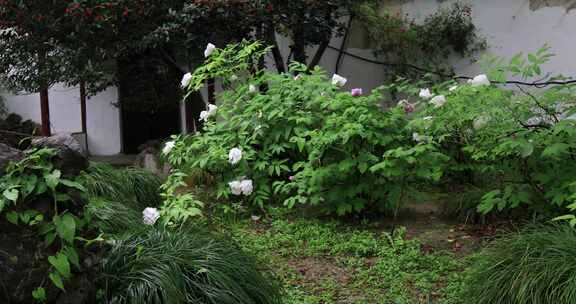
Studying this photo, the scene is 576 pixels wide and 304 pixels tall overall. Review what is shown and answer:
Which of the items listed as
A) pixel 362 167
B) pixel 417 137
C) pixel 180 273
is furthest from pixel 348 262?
pixel 180 273

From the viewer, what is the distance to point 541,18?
9.77m

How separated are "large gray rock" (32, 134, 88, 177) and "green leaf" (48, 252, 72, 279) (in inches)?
15.4

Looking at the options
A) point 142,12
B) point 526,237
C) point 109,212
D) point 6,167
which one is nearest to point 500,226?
point 526,237

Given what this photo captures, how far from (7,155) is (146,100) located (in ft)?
26.7

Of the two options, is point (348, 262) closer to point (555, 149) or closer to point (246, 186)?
point (246, 186)

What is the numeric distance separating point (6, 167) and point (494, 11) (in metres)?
8.93

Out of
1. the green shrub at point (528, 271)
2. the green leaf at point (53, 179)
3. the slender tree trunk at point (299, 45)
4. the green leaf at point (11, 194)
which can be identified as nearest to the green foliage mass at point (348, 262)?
the green shrub at point (528, 271)

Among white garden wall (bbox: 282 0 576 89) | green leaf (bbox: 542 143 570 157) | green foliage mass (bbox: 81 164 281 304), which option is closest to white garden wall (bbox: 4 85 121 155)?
white garden wall (bbox: 282 0 576 89)

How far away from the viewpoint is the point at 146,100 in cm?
1097

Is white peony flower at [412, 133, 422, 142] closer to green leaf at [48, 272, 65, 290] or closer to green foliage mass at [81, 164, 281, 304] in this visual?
green foliage mass at [81, 164, 281, 304]

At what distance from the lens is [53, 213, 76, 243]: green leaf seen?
8.98 ft

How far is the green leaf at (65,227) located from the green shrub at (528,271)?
2.18m

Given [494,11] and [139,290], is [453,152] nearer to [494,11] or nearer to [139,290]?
[139,290]

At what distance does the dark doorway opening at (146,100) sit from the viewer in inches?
425
